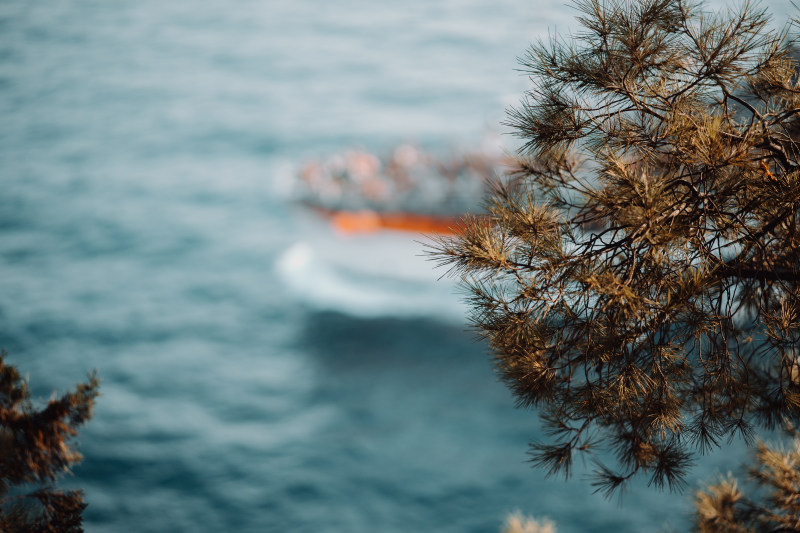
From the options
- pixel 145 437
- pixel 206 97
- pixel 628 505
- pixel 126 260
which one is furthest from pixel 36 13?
pixel 628 505

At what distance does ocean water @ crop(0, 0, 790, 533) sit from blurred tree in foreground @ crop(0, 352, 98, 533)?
1882 millimetres

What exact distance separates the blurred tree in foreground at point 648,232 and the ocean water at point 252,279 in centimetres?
102

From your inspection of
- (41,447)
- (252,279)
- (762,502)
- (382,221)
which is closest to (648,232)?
(762,502)

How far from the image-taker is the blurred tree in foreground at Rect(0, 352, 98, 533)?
180 centimetres

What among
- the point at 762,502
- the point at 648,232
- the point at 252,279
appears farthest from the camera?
the point at 252,279

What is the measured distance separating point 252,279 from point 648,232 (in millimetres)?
5482

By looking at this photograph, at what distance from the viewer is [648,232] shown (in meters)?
1.52

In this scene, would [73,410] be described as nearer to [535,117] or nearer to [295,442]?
[535,117]

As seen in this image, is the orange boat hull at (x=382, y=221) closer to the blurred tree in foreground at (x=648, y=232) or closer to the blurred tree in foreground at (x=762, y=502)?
the blurred tree in foreground at (x=762, y=502)

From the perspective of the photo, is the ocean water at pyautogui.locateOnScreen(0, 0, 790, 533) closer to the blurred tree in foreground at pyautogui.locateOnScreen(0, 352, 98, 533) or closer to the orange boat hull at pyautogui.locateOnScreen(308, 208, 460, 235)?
the orange boat hull at pyautogui.locateOnScreen(308, 208, 460, 235)

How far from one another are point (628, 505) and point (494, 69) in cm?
678

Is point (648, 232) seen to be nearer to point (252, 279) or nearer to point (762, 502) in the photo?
point (762, 502)

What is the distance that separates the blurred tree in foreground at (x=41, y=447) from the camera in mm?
1796

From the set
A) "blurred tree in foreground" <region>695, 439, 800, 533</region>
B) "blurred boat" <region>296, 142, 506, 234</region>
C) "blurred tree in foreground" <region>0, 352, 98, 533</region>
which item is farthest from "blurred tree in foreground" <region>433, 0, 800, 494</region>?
"blurred boat" <region>296, 142, 506, 234</region>
